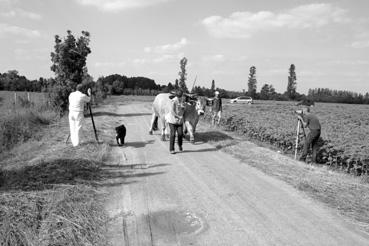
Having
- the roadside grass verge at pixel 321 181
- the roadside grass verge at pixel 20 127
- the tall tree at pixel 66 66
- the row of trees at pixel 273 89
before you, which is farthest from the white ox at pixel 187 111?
the row of trees at pixel 273 89

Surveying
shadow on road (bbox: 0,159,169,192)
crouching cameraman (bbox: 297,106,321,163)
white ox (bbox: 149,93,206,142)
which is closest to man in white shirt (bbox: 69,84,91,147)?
shadow on road (bbox: 0,159,169,192)

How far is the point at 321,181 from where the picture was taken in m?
6.78

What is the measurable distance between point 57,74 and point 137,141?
11.2m

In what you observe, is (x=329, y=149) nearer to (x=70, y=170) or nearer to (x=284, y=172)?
(x=284, y=172)

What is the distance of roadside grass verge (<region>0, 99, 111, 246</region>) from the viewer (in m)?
3.84

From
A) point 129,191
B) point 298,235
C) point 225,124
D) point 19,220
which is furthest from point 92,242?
point 225,124

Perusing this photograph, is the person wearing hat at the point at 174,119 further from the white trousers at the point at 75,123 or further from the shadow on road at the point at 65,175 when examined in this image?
the white trousers at the point at 75,123

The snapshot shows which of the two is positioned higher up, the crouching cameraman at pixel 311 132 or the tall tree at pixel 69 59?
the tall tree at pixel 69 59

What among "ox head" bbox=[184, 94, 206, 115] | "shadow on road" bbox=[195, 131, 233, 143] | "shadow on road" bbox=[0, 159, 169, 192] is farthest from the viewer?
"shadow on road" bbox=[195, 131, 233, 143]

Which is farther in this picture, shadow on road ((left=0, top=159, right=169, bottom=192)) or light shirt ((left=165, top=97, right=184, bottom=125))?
light shirt ((left=165, top=97, right=184, bottom=125))

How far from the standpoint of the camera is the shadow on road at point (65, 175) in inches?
222

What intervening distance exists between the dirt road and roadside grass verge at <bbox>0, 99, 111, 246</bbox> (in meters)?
0.31

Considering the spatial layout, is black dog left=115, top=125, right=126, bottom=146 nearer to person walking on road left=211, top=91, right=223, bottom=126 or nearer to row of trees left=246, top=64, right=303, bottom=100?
person walking on road left=211, top=91, right=223, bottom=126

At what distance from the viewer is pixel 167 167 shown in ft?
24.6
